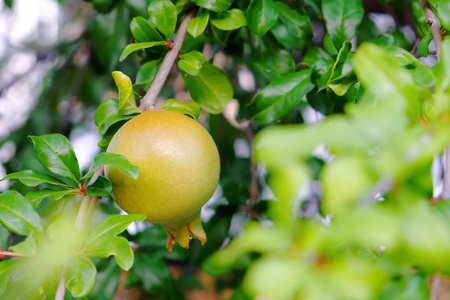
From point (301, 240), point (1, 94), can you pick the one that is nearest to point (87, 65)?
point (1, 94)

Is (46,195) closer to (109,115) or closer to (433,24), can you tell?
(109,115)

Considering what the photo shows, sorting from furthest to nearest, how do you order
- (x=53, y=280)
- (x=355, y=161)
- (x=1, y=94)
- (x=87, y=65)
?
(x=1, y=94), (x=87, y=65), (x=53, y=280), (x=355, y=161)

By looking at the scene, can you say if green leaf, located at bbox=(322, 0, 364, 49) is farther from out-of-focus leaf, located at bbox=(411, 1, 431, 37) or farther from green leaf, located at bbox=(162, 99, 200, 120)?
green leaf, located at bbox=(162, 99, 200, 120)

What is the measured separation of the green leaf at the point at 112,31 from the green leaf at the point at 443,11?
61 cm

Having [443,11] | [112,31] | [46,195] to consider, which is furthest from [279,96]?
[112,31]

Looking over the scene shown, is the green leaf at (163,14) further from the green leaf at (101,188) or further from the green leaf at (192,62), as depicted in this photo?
the green leaf at (101,188)

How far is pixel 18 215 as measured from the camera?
16.5 inches

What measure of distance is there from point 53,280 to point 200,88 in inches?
12.9

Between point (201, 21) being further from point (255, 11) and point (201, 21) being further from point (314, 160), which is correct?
point (314, 160)

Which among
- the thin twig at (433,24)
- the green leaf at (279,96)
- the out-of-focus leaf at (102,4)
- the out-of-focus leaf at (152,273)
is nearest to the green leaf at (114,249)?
the green leaf at (279,96)

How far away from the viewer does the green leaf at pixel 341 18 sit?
1.86 ft

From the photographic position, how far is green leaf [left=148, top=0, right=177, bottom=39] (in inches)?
21.0

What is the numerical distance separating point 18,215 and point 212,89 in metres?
0.32

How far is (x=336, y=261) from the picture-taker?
0.20 meters
